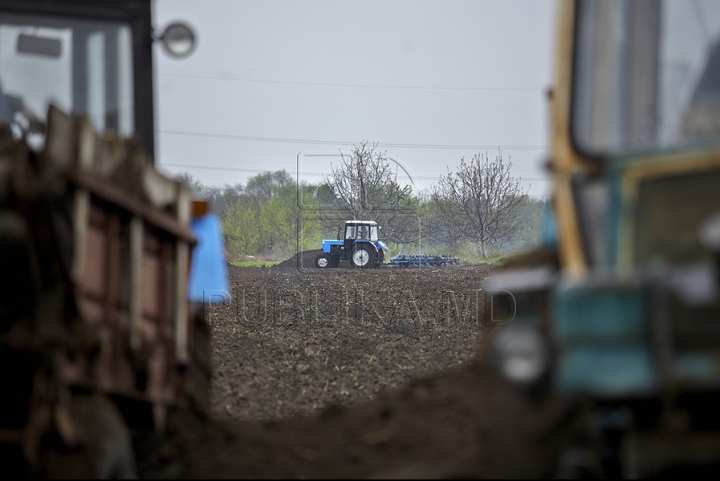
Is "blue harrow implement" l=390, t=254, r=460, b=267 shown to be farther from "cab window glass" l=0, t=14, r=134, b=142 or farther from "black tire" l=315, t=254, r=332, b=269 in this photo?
"cab window glass" l=0, t=14, r=134, b=142

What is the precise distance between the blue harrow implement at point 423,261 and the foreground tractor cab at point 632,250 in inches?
1087

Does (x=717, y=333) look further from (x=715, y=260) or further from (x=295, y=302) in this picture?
(x=295, y=302)

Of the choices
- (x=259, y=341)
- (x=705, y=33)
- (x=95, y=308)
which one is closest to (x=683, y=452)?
(x=705, y=33)

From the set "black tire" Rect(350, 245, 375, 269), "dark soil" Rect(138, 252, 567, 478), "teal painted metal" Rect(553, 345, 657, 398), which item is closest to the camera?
"teal painted metal" Rect(553, 345, 657, 398)

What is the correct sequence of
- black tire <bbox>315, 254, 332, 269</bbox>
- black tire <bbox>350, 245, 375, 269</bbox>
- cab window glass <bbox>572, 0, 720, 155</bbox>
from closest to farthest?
cab window glass <bbox>572, 0, 720, 155</bbox>
black tire <bbox>350, 245, 375, 269</bbox>
black tire <bbox>315, 254, 332, 269</bbox>

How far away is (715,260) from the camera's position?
273cm

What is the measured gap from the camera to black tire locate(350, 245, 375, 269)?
103ft

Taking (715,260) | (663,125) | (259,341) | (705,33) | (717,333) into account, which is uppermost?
(705,33)

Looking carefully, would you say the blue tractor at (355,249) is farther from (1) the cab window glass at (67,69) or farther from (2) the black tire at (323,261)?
(1) the cab window glass at (67,69)

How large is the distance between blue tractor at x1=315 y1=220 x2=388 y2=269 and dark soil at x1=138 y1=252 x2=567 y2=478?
9742mm

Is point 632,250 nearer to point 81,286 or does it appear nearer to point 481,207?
point 81,286

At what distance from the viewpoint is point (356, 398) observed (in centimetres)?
977

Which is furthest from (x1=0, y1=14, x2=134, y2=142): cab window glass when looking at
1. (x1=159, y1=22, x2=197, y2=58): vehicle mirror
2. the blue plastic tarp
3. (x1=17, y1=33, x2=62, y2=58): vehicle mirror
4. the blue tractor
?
the blue tractor

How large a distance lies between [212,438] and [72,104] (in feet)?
7.57
